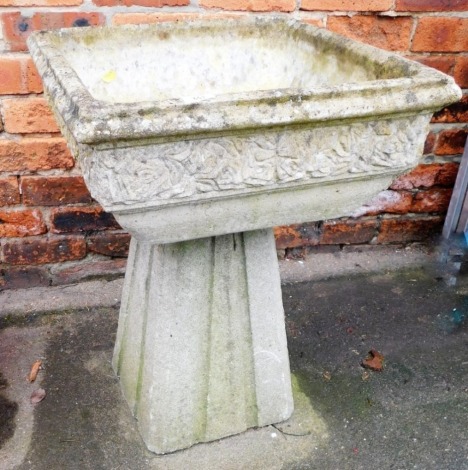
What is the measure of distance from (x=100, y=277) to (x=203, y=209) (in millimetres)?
1087

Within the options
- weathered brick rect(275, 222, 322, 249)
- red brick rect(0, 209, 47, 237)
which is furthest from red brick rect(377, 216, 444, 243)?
red brick rect(0, 209, 47, 237)

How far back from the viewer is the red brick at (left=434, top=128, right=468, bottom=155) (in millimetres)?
1932

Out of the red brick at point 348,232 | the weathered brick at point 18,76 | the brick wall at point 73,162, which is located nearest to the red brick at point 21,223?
the brick wall at point 73,162

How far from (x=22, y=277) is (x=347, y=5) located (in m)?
1.30

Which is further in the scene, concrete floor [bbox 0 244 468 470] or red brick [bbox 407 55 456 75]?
red brick [bbox 407 55 456 75]

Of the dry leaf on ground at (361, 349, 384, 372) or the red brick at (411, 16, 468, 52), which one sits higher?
the red brick at (411, 16, 468, 52)

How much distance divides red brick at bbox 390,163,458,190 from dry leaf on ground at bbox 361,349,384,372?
63 cm

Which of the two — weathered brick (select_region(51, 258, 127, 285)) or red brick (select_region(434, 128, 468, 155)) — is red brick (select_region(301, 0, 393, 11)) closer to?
red brick (select_region(434, 128, 468, 155))

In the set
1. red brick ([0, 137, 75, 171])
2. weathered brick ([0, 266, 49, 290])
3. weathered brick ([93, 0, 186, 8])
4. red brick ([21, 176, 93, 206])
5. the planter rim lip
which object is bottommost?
weathered brick ([0, 266, 49, 290])

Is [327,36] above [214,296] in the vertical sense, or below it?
above

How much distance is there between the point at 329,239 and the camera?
2.06m

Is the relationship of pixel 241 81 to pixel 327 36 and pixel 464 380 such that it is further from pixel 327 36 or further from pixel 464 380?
pixel 464 380

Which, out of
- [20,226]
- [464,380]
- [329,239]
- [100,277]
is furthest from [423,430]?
[20,226]

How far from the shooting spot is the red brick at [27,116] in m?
1.58
